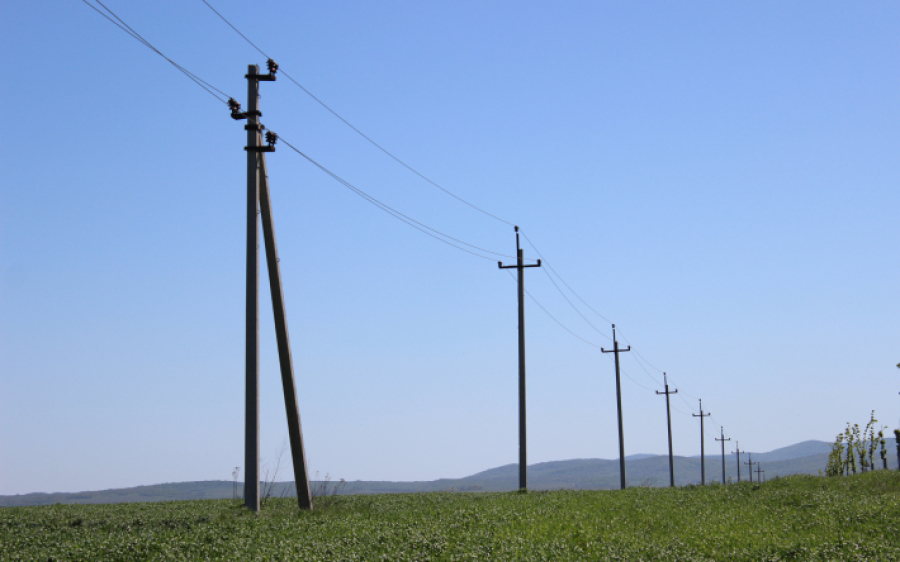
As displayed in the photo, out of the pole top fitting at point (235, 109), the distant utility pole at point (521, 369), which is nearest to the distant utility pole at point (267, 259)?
the pole top fitting at point (235, 109)

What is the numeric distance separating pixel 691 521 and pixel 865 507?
204 inches

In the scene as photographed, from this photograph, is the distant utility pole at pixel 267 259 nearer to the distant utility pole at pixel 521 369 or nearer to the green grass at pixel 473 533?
the green grass at pixel 473 533

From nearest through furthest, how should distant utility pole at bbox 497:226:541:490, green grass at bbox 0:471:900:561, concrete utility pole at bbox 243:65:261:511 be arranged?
green grass at bbox 0:471:900:561 → concrete utility pole at bbox 243:65:261:511 → distant utility pole at bbox 497:226:541:490

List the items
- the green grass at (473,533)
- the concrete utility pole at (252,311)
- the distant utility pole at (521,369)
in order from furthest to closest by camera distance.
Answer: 1. the distant utility pole at (521,369)
2. the concrete utility pole at (252,311)
3. the green grass at (473,533)

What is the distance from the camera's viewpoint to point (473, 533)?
1666cm

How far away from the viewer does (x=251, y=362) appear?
1944 cm

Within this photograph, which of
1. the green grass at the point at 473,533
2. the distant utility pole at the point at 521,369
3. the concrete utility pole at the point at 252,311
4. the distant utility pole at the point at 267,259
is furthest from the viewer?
the distant utility pole at the point at 521,369

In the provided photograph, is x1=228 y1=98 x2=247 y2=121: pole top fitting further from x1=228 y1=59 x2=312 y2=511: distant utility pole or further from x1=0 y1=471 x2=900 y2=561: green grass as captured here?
x1=0 y1=471 x2=900 y2=561: green grass

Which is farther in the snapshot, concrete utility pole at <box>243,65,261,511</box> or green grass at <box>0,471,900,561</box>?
concrete utility pole at <box>243,65,261,511</box>

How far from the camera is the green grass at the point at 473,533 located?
1430 centimetres

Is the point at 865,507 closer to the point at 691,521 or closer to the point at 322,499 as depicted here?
the point at 691,521

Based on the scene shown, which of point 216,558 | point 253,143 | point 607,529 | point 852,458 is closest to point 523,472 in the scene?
point 607,529

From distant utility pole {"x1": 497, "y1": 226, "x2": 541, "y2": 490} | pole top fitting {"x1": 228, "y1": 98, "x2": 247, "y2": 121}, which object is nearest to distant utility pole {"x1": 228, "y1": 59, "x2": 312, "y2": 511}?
pole top fitting {"x1": 228, "y1": 98, "x2": 247, "y2": 121}

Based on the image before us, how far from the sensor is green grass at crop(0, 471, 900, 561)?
1430 cm
